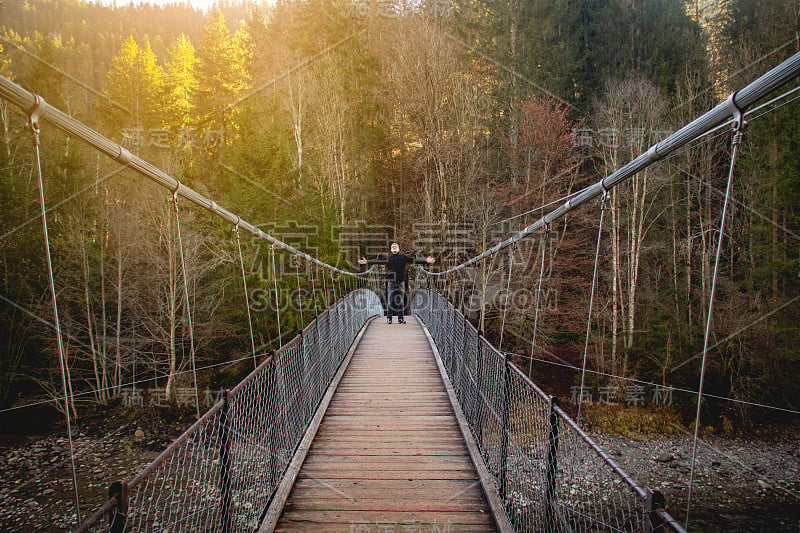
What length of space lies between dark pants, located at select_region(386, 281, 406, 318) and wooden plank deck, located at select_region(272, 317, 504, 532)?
3104 millimetres

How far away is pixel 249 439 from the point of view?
3.38 meters

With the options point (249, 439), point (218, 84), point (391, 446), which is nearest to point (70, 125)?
point (249, 439)

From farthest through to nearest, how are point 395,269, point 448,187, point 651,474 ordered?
point 448,187, point 651,474, point 395,269

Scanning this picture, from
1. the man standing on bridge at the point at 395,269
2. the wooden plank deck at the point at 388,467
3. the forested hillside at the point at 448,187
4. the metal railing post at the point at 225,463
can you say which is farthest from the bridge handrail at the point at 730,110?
the forested hillside at the point at 448,187

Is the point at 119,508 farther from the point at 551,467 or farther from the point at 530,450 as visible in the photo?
the point at 530,450

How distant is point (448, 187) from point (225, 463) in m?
13.9

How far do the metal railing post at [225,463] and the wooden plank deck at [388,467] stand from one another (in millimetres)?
504

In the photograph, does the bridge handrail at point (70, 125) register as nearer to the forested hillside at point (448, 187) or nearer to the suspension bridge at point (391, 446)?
the suspension bridge at point (391, 446)

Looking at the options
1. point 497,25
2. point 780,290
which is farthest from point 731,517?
point 497,25

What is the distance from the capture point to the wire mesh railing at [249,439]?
69.3 inches

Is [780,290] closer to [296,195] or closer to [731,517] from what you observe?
[731,517]

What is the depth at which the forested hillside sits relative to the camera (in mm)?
11672

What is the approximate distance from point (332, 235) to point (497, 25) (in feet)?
33.9

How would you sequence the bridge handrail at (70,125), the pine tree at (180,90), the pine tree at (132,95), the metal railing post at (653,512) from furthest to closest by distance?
the pine tree at (180,90) < the pine tree at (132,95) < the bridge handrail at (70,125) < the metal railing post at (653,512)
